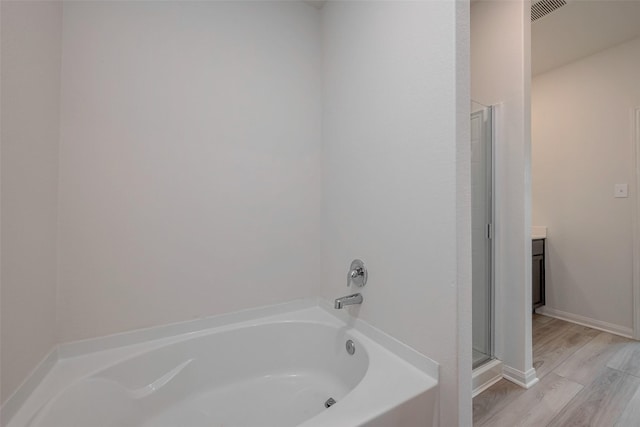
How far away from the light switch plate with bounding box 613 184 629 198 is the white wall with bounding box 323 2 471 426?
2467mm

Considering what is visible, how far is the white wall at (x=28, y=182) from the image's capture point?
80 cm

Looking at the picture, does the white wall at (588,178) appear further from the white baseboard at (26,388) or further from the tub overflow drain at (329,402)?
the white baseboard at (26,388)

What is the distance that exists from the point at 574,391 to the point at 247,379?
1.94m

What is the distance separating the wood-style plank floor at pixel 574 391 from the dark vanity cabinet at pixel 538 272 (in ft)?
1.77

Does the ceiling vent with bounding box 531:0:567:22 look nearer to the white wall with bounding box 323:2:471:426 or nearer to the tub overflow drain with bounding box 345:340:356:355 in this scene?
the white wall with bounding box 323:2:471:426

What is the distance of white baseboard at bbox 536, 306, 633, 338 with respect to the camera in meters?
A: 2.26

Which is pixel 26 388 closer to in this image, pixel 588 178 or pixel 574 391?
pixel 574 391

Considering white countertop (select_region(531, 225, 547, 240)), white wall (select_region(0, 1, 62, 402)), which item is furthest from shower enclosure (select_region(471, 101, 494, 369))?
white wall (select_region(0, 1, 62, 402))

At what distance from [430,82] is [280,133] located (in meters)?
0.90

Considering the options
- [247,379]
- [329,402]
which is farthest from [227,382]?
[329,402]

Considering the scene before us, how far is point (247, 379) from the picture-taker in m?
1.41

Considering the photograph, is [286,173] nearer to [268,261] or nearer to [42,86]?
[268,261]

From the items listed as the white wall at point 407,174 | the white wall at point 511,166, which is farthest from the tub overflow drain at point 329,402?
the white wall at point 511,166

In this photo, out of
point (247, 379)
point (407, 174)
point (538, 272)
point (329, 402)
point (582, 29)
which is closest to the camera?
point (407, 174)
